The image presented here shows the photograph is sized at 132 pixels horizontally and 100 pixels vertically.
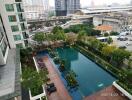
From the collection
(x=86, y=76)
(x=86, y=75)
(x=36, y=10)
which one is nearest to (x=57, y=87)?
(x=86, y=76)

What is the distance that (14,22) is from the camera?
21188 mm

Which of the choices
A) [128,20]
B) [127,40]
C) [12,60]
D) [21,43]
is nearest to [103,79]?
[12,60]

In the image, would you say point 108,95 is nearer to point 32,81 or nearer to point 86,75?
point 86,75

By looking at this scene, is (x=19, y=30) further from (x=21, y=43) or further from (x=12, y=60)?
(x=12, y=60)

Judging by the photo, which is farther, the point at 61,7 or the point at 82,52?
the point at 61,7

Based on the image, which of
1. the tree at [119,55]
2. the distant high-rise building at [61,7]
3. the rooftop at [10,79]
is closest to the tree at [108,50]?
the tree at [119,55]

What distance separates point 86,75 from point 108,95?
17.6 feet

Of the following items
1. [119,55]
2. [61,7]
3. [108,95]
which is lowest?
[108,95]

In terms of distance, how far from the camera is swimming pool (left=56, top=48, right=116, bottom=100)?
15516mm

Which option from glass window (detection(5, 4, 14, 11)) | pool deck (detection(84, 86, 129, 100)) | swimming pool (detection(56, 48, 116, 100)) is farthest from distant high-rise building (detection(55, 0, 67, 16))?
pool deck (detection(84, 86, 129, 100))

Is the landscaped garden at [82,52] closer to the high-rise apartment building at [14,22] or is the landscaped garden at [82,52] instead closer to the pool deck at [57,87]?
the pool deck at [57,87]

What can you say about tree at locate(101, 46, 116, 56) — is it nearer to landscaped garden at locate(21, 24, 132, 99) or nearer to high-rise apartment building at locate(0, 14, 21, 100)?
landscaped garden at locate(21, 24, 132, 99)

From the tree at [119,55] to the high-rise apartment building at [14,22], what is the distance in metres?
15.5

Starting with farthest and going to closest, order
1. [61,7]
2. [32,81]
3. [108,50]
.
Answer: [61,7] → [108,50] → [32,81]
